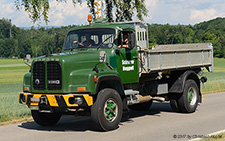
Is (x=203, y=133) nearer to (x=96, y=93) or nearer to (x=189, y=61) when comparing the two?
(x=96, y=93)

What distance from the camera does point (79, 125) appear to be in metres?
10.4

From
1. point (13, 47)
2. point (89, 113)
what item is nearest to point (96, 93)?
point (89, 113)

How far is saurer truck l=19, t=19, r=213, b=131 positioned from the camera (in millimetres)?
8992

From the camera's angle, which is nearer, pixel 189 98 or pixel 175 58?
pixel 175 58

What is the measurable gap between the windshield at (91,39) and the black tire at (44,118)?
6.19ft

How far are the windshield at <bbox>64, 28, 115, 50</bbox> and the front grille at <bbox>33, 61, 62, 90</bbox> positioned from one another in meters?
1.46

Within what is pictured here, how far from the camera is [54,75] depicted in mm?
9156

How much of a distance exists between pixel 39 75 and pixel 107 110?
5.98 ft

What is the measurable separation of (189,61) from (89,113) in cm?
461

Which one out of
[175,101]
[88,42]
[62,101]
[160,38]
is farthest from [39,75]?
[160,38]

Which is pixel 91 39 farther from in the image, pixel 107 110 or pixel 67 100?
pixel 67 100

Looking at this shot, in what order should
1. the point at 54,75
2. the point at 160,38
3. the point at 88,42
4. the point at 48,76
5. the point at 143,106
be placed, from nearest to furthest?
the point at 54,75
the point at 48,76
the point at 88,42
the point at 143,106
the point at 160,38

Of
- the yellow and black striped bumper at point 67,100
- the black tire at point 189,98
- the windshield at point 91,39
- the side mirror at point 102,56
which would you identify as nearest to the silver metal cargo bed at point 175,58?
the black tire at point 189,98

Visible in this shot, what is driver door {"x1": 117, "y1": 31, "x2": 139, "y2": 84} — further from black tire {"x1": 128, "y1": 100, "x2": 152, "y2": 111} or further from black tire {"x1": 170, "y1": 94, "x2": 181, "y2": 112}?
black tire {"x1": 128, "y1": 100, "x2": 152, "y2": 111}
